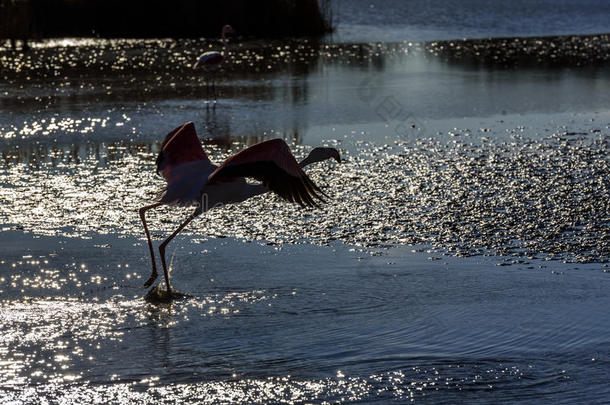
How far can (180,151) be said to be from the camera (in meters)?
6.05

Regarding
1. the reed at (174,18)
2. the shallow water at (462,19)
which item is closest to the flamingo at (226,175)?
the shallow water at (462,19)

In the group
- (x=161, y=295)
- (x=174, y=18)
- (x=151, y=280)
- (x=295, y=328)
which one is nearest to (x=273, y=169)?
(x=295, y=328)

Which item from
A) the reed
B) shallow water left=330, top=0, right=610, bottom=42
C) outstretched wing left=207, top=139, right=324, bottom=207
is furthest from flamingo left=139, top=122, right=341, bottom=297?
the reed

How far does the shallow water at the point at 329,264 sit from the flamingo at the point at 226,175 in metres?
0.42

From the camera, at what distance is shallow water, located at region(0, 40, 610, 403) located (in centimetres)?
438

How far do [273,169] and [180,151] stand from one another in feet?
3.77

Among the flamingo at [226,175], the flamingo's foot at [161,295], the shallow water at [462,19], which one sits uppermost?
the shallow water at [462,19]

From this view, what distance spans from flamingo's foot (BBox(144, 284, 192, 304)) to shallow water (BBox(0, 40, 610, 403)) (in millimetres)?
79

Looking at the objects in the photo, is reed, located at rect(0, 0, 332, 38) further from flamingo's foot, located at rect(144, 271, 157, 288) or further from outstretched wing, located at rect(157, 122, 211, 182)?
flamingo's foot, located at rect(144, 271, 157, 288)

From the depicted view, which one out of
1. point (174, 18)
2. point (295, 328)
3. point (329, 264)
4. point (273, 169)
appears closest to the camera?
point (295, 328)

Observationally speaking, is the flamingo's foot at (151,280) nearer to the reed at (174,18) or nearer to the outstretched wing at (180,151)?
the outstretched wing at (180,151)

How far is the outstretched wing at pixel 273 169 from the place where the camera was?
5.00 meters

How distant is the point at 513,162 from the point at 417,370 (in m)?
4.70

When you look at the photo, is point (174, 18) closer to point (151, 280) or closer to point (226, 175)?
point (151, 280)
